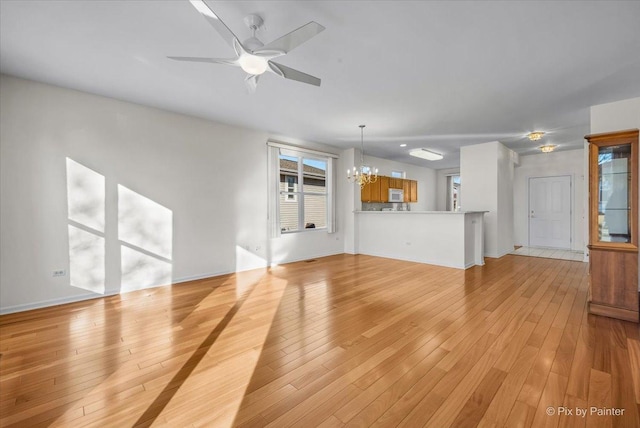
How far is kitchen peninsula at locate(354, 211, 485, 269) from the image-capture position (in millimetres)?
5383

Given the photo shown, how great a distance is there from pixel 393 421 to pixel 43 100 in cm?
499

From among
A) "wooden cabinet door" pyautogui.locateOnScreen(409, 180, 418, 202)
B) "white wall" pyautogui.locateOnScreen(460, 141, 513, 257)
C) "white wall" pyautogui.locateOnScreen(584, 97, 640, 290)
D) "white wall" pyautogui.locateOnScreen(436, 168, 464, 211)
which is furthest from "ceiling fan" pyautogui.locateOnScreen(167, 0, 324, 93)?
"white wall" pyautogui.locateOnScreen(436, 168, 464, 211)

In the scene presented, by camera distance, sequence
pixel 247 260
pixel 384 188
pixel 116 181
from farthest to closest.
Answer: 1. pixel 384 188
2. pixel 247 260
3. pixel 116 181

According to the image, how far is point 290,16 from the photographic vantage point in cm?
221

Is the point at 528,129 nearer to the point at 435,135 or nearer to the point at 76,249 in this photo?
the point at 435,135

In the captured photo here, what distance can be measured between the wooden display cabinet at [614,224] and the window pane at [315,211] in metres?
4.77

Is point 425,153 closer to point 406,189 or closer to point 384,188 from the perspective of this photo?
point 384,188

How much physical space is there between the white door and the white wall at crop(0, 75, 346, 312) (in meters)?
7.35

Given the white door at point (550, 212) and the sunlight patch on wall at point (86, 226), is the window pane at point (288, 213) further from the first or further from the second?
the white door at point (550, 212)

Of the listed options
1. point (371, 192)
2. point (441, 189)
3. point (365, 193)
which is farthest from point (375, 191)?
point (441, 189)

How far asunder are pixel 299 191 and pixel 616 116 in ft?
17.6

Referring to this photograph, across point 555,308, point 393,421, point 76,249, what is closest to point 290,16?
point 393,421

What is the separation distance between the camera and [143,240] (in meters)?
4.12

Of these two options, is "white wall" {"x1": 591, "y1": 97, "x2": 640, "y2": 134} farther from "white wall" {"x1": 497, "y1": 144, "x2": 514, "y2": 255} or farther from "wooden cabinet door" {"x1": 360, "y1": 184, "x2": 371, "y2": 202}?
"wooden cabinet door" {"x1": 360, "y1": 184, "x2": 371, "y2": 202}
